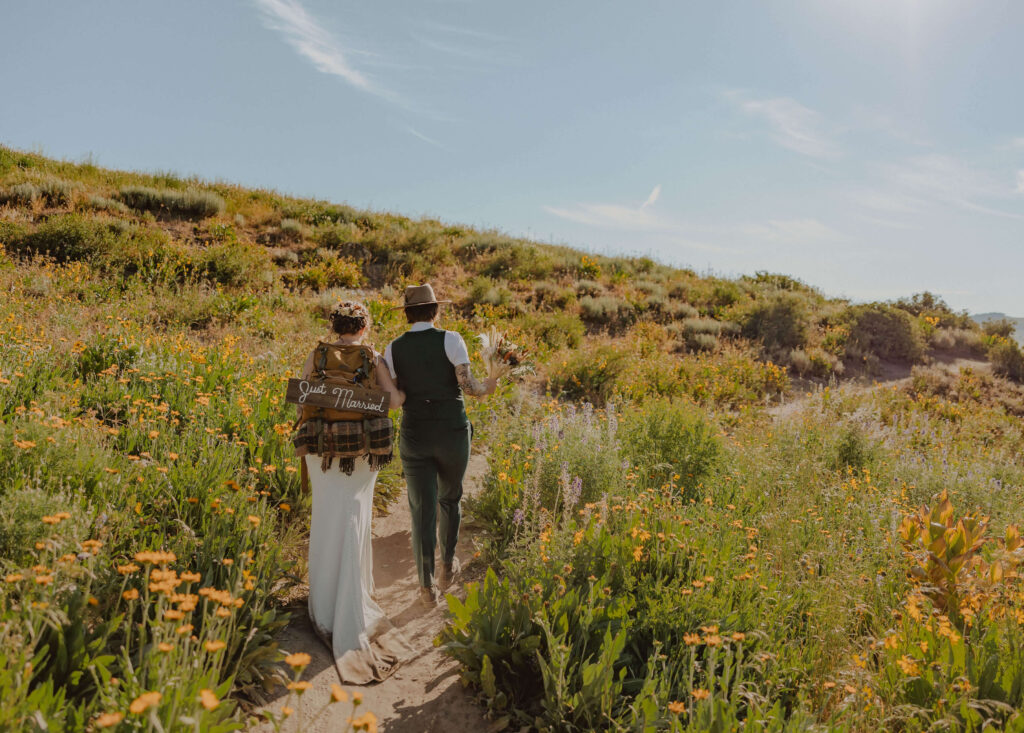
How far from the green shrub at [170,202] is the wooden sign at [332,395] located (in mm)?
15436

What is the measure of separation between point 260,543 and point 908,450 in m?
8.47

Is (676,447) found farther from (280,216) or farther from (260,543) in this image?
(280,216)

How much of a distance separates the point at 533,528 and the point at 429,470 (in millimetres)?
867

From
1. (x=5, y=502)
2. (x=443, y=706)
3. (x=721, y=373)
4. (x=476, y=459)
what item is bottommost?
(x=443, y=706)

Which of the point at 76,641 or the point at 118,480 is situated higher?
the point at 118,480

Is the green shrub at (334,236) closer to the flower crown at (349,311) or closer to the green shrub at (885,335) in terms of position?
the flower crown at (349,311)

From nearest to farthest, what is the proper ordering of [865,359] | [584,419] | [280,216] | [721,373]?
1. [584,419]
2. [721,373]
3. [865,359]
4. [280,216]

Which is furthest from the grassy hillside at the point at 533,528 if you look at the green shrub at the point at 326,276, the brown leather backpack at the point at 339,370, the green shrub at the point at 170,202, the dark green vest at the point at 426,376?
the green shrub at the point at 170,202

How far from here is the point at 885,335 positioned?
18219mm

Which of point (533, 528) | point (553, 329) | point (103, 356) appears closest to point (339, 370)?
point (533, 528)

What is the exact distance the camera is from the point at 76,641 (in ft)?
8.40

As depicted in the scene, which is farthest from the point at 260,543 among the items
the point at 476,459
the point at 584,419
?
the point at 584,419

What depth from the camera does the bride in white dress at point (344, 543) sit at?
3.79 meters

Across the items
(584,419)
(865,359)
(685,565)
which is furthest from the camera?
(865,359)
